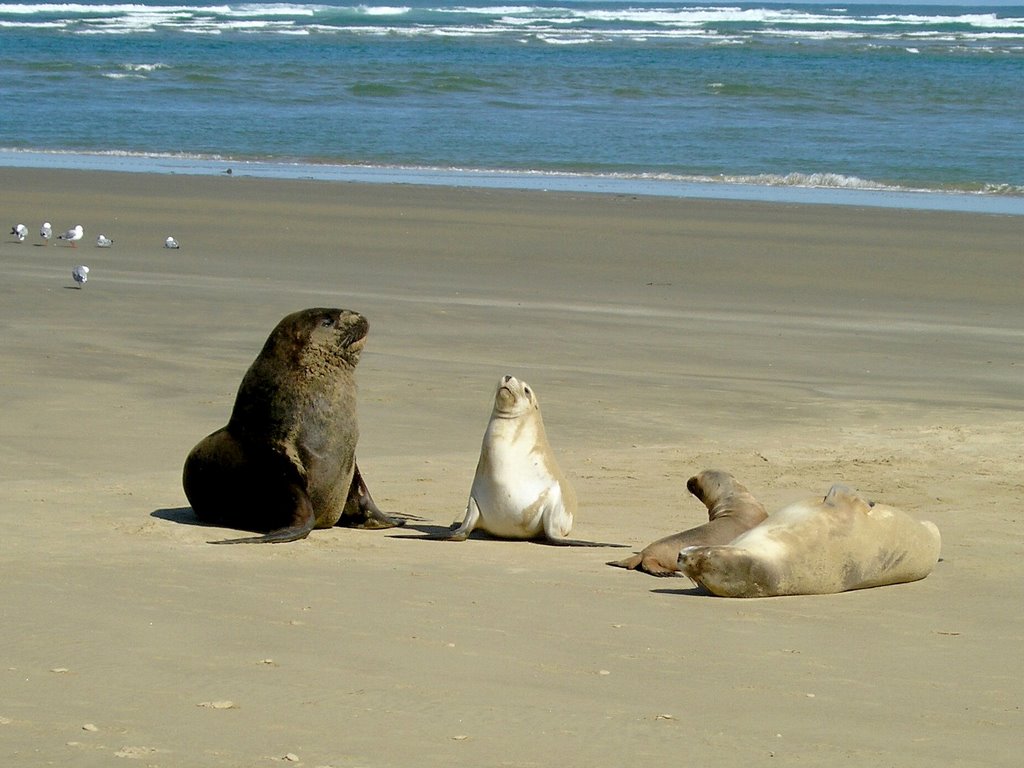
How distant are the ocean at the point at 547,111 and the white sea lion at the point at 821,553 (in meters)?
18.2

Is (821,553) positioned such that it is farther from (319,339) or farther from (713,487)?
(319,339)

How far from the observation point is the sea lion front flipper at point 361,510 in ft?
22.8

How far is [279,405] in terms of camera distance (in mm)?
6852

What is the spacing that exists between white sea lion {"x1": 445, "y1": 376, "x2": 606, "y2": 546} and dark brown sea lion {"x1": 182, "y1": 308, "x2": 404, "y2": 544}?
1.47ft

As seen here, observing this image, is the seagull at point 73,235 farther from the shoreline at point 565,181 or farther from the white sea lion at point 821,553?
the white sea lion at point 821,553

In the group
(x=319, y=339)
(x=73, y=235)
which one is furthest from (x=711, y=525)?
(x=73, y=235)

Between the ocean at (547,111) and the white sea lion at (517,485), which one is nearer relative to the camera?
the white sea lion at (517,485)

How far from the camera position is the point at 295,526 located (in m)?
6.62

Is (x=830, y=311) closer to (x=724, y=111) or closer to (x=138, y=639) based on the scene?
(x=138, y=639)

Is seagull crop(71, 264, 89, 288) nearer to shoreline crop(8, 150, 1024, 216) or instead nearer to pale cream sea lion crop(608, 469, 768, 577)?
pale cream sea lion crop(608, 469, 768, 577)

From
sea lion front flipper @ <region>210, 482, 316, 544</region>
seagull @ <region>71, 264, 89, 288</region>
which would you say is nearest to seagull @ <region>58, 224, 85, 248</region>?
seagull @ <region>71, 264, 89, 288</region>

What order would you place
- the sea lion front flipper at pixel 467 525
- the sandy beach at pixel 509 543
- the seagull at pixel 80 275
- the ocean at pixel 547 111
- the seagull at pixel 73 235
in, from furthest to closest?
the ocean at pixel 547 111 → the seagull at pixel 73 235 → the seagull at pixel 80 275 → the sea lion front flipper at pixel 467 525 → the sandy beach at pixel 509 543

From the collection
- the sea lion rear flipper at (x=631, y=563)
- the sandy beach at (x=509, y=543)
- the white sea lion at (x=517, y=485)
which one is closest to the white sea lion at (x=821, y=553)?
the sandy beach at (x=509, y=543)

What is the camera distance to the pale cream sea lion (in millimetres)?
6113
